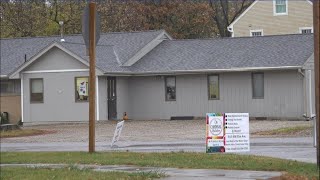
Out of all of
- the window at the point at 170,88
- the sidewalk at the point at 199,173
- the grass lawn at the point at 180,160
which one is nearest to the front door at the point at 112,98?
the window at the point at 170,88

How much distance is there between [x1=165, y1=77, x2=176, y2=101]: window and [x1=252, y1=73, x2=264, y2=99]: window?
4.67 metres

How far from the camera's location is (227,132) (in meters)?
17.7

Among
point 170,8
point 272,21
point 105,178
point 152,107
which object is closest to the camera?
point 105,178

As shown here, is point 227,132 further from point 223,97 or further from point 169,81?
point 169,81

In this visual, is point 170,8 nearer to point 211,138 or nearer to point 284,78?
point 284,78

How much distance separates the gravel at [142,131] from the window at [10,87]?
3.66m

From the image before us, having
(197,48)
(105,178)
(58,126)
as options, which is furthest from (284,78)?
(105,178)

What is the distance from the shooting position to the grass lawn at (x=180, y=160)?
48.9ft

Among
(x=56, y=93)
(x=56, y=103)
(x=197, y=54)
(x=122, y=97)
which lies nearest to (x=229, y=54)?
(x=197, y=54)

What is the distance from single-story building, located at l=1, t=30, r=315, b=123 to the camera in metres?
36.9

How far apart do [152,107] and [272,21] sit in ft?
56.3

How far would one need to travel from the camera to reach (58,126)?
37.3 m

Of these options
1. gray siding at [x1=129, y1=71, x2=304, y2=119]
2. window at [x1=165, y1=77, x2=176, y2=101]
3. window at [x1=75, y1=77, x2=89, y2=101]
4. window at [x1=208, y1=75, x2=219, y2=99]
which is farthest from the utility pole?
window at [x1=165, y1=77, x2=176, y2=101]

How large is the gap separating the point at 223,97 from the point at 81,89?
791 cm
